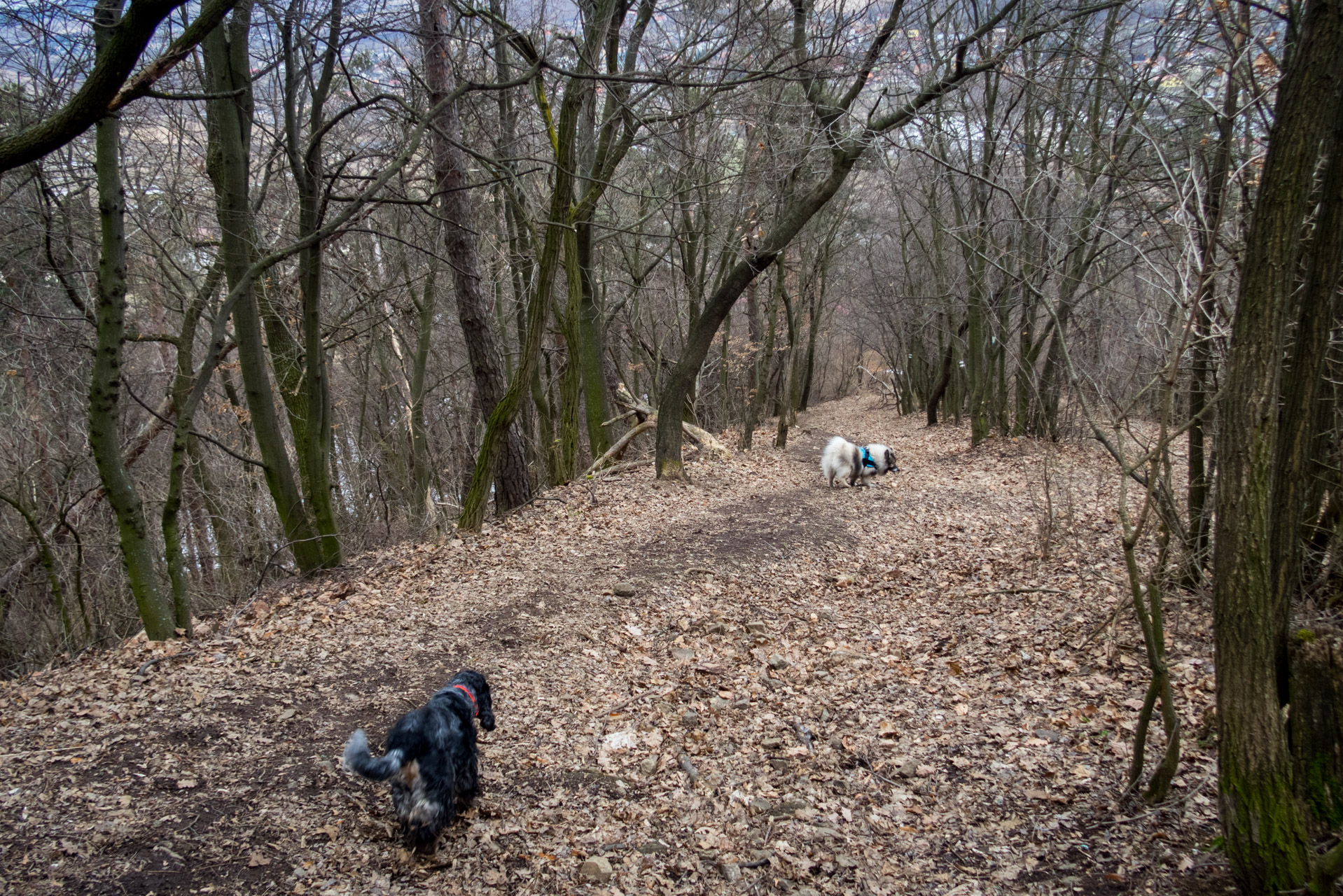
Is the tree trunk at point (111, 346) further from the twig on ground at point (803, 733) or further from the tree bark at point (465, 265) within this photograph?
the twig on ground at point (803, 733)

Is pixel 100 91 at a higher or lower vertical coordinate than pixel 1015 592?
higher

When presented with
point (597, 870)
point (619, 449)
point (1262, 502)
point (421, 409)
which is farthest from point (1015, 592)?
point (421, 409)

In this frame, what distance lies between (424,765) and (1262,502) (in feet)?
12.1

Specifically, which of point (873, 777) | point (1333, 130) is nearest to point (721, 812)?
point (873, 777)

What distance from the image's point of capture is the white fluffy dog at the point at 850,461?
11836 mm

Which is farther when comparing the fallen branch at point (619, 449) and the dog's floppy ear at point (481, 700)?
the fallen branch at point (619, 449)

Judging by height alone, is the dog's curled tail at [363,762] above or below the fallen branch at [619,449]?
below

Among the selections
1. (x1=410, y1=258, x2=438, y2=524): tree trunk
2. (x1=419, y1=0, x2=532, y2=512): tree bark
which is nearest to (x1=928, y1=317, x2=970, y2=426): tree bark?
(x1=410, y1=258, x2=438, y2=524): tree trunk

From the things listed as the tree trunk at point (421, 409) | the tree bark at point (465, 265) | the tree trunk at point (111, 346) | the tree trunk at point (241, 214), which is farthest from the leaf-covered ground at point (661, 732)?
the tree trunk at point (421, 409)

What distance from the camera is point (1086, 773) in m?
3.78

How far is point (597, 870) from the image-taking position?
353 centimetres

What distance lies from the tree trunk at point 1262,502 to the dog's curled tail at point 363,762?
3400mm

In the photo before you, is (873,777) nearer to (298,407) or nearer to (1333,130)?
(1333,130)

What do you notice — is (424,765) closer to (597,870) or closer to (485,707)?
(485,707)
